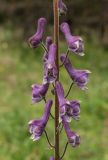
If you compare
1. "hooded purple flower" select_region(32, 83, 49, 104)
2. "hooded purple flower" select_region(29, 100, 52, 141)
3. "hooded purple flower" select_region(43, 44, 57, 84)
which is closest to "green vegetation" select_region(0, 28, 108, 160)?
"hooded purple flower" select_region(29, 100, 52, 141)

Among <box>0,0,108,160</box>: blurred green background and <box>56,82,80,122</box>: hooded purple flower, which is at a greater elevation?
<box>56,82,80,122</box>: hooded purple flower

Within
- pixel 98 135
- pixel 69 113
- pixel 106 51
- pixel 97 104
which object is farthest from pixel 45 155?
pixel 106 51

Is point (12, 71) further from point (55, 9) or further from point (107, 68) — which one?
point (55, 9)

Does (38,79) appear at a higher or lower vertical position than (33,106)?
lower

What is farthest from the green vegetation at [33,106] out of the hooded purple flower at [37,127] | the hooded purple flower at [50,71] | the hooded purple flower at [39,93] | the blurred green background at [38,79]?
the hooded purple flower at [50,71]

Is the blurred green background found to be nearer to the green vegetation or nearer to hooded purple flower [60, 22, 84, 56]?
the green vegetation

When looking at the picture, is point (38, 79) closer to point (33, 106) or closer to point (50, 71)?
point (33, 106)

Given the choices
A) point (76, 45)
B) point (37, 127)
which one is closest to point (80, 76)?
point (76, 45)
